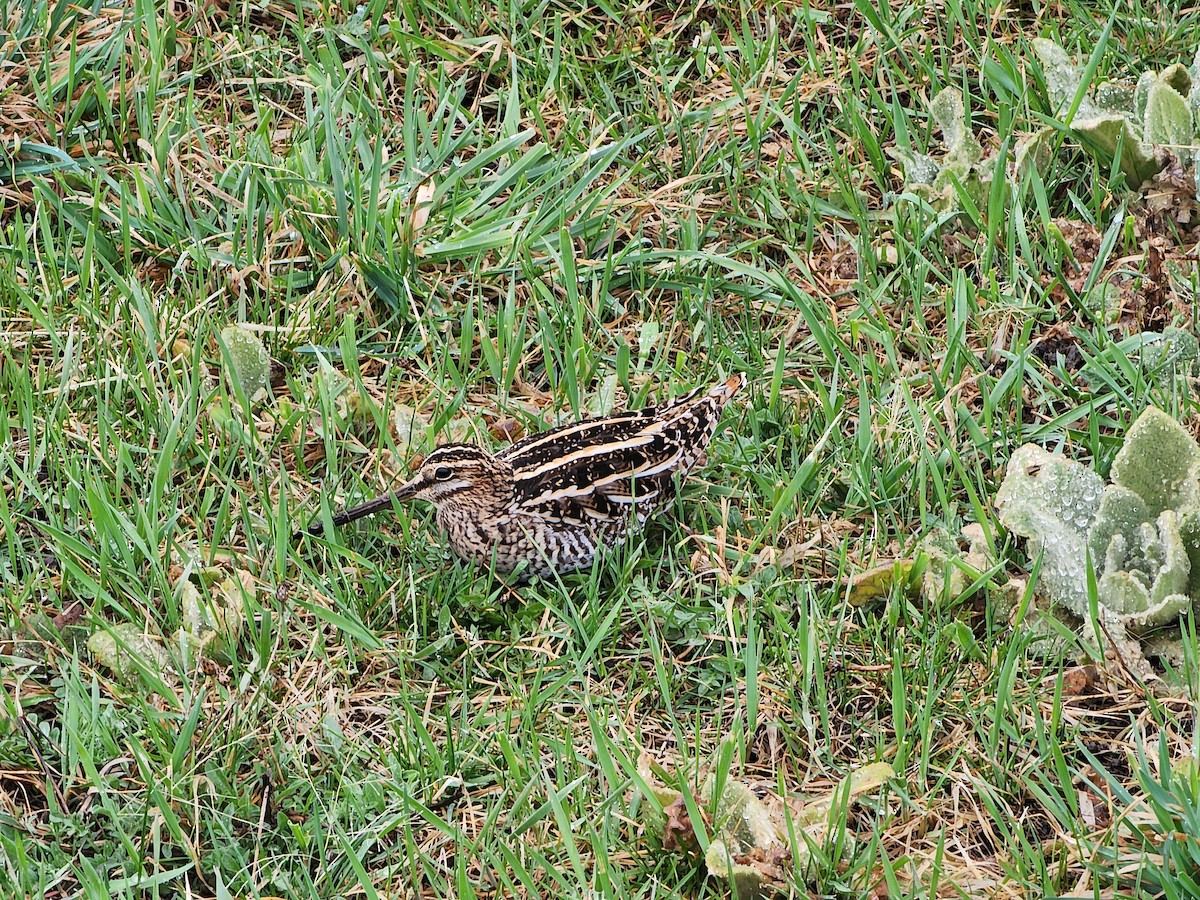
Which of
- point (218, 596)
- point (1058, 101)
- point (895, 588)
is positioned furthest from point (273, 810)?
point (1058, 101)

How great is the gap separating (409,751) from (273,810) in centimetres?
38

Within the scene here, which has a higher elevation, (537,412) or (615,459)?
(615,459)

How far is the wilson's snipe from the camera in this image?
4.63 m

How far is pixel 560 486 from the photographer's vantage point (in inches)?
187

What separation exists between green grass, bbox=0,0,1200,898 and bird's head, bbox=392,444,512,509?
144 mm

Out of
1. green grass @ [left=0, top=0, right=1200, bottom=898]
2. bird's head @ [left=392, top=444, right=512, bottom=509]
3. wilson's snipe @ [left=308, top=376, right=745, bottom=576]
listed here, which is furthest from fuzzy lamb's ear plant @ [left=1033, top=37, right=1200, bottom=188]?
bird's head @ [left=392, top=444, right=512, bottom=509]

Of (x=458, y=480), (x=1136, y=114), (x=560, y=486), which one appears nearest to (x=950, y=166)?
(x=1136, y=114)

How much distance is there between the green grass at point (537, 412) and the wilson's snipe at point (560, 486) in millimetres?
117

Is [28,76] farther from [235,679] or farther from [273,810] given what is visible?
[273,810]

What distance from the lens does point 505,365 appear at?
5379 millimetres

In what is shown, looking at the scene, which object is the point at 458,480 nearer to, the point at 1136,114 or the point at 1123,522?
the point at 1123,522

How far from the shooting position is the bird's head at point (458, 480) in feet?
15.1

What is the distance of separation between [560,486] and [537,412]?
57 cm

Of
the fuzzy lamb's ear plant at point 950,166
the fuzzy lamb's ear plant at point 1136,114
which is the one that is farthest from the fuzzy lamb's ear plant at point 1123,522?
the fuzzy lamb's ear plant at point 1136,114
